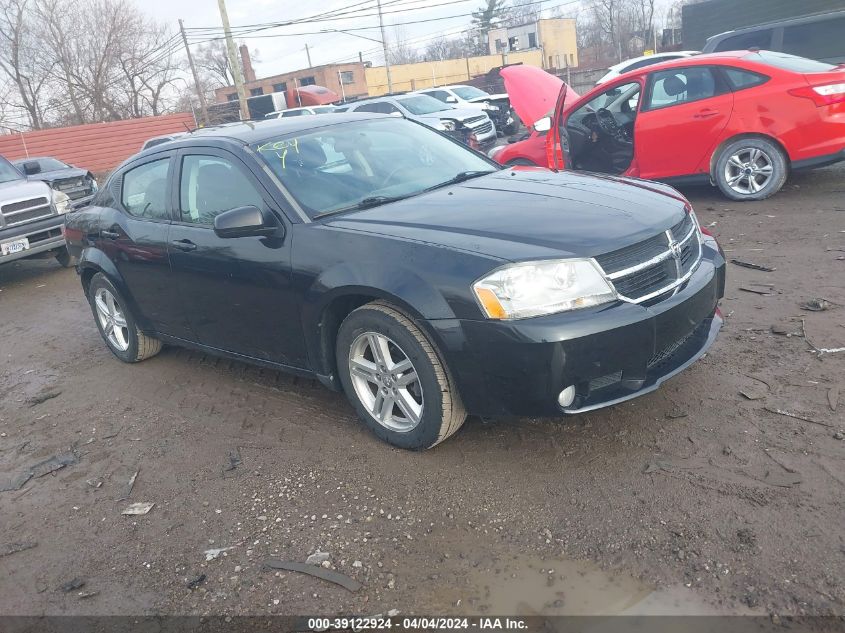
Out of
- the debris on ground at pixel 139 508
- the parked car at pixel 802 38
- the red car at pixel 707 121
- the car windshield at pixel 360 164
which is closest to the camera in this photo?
the debris on ground at pixel 139 508

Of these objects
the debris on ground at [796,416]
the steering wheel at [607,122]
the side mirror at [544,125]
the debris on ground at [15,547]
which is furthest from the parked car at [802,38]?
the debris on ground at [15,547]

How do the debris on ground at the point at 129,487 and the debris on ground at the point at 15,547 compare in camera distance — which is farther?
the debris on ground at the point at 129,487

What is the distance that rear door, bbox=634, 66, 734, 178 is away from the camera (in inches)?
296

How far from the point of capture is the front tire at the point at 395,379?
3254 millimetres

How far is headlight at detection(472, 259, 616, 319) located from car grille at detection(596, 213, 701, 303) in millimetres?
108

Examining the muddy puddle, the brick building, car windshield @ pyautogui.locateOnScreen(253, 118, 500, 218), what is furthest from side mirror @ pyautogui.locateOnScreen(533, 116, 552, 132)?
the brick building

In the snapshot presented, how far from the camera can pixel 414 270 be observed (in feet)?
10.5

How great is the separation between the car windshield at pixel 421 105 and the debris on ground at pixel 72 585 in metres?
15.7

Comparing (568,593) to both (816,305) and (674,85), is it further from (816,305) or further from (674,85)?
(674,85)

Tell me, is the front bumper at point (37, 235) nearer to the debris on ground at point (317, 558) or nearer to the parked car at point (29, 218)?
the parked car at point (29, 218)

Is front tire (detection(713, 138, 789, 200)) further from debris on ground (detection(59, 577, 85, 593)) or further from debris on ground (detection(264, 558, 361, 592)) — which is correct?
debris on ground (detection(59, 577, 85, 593))

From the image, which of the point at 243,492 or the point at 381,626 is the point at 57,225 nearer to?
the point at 243,492

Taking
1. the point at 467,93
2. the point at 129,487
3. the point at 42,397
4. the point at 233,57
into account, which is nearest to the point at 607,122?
the point at 42,397

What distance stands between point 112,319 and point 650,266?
14.3 feet
